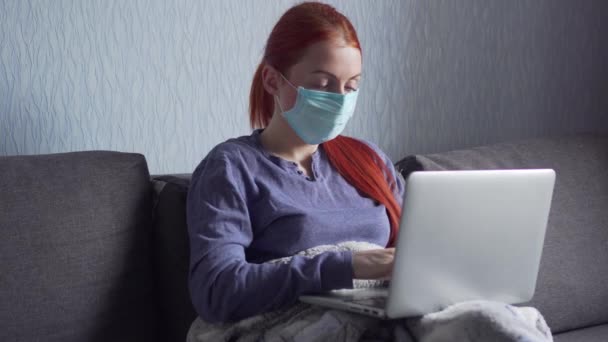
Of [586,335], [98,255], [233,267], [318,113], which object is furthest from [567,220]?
[98,255]

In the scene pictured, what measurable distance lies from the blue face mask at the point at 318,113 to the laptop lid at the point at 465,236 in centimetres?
39

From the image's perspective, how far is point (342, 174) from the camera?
154 centimetres

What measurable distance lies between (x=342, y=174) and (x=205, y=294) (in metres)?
0.41

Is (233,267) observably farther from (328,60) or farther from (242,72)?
(242,72)

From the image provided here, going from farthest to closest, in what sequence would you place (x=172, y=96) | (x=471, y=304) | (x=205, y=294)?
(x=172, y=96) → (x=205, y=294) → (x=471, y=304)

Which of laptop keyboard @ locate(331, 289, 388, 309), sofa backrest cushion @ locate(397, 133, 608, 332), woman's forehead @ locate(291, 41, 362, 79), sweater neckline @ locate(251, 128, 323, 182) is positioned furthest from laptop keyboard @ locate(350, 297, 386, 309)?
sofa backrest cushion @ locate(397, 133, 608, 332)

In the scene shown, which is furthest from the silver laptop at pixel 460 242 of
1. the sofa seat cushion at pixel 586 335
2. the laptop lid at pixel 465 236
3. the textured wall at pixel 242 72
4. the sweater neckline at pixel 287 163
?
the textured wall at pixel 242 72

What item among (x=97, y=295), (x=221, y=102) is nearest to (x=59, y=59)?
(x=221, y=102)

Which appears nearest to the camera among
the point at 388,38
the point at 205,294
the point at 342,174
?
the point at 205,294

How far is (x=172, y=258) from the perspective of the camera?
4.92ft

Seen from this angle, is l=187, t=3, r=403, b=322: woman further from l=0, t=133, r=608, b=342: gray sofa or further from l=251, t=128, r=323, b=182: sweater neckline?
l=0, t=133, r=608, b=342: gray sofa

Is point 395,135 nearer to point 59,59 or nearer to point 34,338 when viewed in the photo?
point 59,59

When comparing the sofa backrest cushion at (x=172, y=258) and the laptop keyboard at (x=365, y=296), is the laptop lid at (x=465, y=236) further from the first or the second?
the sofa backrest cushion at (x=172, y=258)

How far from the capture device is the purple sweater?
1237 millimetres
